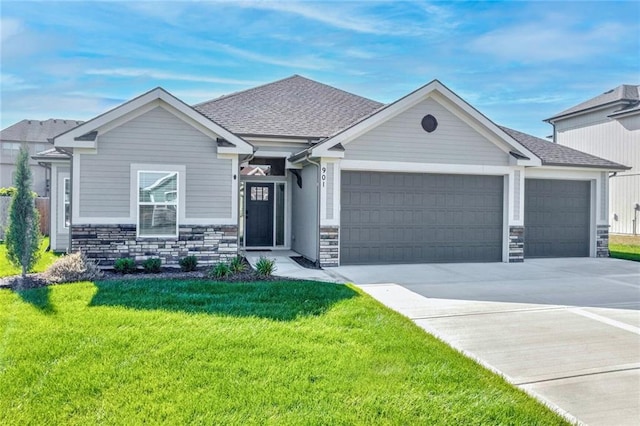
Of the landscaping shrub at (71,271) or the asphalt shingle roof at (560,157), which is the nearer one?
the landscaping shrub at (71,271)

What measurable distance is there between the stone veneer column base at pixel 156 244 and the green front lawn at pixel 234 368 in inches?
130

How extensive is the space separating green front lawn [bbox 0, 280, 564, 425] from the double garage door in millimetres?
4908

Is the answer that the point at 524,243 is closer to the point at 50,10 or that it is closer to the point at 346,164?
the point at 346,164

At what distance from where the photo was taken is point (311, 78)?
18.6 metres

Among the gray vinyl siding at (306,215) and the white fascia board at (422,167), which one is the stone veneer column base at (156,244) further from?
the white fascia board at (422,167)

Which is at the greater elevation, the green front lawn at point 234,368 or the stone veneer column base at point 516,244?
the stone veneer column base at point 516,244

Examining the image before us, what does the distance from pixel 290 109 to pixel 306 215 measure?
444 centimetres

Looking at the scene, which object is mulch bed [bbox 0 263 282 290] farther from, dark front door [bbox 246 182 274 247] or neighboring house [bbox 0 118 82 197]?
neighboring house [bbox 0 118 82 197]

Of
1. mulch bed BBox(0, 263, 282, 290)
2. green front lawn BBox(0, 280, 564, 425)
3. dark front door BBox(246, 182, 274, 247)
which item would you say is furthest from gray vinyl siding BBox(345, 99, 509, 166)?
green front lawn BBox(0, 280, 564, 425)

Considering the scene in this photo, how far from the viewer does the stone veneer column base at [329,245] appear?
11.2 metres

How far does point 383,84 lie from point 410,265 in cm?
836

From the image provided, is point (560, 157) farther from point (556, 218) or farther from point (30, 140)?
point (30, 140)

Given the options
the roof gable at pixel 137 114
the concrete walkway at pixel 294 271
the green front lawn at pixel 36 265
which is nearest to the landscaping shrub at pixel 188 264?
the concrete walkway at pixel 294 271

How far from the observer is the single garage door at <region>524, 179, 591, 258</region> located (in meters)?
13.8
